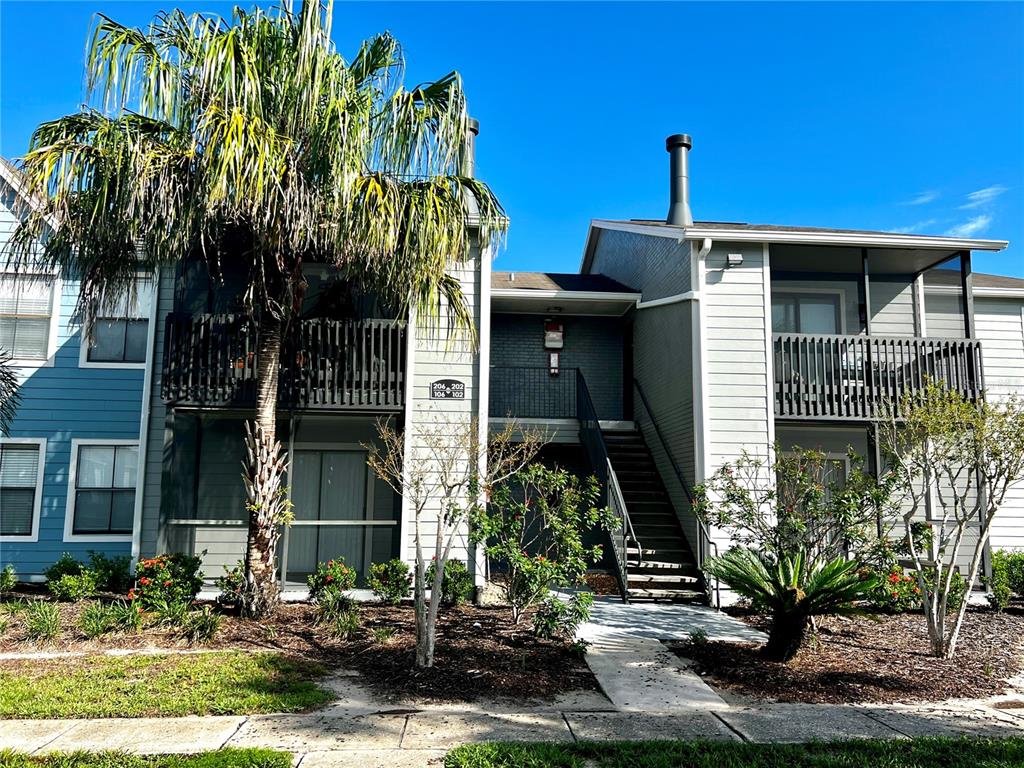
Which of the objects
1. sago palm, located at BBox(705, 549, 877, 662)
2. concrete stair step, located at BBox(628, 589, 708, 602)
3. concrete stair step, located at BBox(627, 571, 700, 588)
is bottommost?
concrete stair step, located at BBox(628, 589, 708, 602)

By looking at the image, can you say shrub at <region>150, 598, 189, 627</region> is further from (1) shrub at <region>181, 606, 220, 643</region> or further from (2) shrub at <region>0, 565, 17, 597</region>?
(2) shrub at <region>0, 565, 17, 597</region>

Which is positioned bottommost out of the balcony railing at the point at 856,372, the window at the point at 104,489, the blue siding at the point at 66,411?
the window at the point at 104,489

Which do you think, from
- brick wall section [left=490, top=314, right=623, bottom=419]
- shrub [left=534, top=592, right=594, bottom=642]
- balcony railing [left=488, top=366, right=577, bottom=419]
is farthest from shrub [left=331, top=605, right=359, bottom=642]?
brick wall section [left=490, top=314, right=623, bottom=419]

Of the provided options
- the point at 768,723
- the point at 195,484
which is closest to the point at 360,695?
the point at 768,723

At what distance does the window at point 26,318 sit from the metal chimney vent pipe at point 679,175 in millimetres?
12187

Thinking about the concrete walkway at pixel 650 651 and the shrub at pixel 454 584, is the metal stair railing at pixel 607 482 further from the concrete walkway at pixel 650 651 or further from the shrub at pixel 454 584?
the shrub at pixel 454 584

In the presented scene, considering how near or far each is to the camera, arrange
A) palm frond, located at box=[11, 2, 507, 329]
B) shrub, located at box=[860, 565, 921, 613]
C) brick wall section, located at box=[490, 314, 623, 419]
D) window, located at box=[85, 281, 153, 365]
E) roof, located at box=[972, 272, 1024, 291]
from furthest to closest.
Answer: brick wall section, located at box=[490, 314, 623, 419], roof, located at box=[972, 272, 1024, 291], window, located at box=[85, 281, 153, 365], shrub, located at box=[860, 565, 921, 613], palm frond, located at box=[11, 2, 507, 329]

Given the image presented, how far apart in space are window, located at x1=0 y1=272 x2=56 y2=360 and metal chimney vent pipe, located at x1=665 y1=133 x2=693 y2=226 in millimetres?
12187

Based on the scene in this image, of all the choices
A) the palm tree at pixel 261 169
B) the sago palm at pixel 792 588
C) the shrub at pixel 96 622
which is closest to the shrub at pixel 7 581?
the shrub at pixel 96 622

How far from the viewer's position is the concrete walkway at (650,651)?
6.14 meters

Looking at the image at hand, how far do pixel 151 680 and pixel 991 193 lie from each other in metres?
20.6

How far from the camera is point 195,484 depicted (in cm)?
1111

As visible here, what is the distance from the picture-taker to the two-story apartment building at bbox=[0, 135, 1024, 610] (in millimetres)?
10438

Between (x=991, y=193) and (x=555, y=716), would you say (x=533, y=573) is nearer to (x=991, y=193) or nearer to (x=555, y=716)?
(x=555, y=716)
